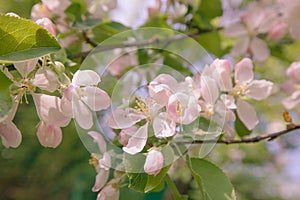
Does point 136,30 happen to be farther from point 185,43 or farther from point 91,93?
point 91,93

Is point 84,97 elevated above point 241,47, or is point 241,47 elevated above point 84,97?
point 84,97

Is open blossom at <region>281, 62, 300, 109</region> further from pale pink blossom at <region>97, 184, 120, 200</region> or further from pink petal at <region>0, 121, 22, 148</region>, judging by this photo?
pink petal at <region>0, 121, 22, 148</region>

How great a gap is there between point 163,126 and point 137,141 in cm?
3

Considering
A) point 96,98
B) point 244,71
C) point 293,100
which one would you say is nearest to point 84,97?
point 96,98

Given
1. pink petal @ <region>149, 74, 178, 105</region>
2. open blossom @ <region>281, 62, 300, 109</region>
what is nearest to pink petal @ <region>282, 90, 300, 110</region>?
open blossom @ <region>281, 62, 300, 109</region>

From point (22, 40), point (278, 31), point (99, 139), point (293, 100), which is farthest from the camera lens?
point (278, 31)

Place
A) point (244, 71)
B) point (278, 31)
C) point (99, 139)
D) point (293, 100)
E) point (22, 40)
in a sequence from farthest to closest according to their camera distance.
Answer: point (278, 31) → point (293, 100) → point (244, 71) → point (99, 139) → point (22, 40)

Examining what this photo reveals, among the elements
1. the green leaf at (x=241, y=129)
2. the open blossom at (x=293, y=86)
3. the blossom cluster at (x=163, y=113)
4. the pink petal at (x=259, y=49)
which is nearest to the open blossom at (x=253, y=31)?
the pink petal at (x=259, y=49)

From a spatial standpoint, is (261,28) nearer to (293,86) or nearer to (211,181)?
(293,86)

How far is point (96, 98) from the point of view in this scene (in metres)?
0.49

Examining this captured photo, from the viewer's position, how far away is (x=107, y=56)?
78 cm

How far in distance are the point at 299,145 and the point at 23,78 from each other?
1.63 metres

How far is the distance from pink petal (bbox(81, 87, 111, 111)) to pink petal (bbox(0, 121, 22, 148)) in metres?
0.08

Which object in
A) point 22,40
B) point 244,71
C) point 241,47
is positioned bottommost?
Result: point 241,47
